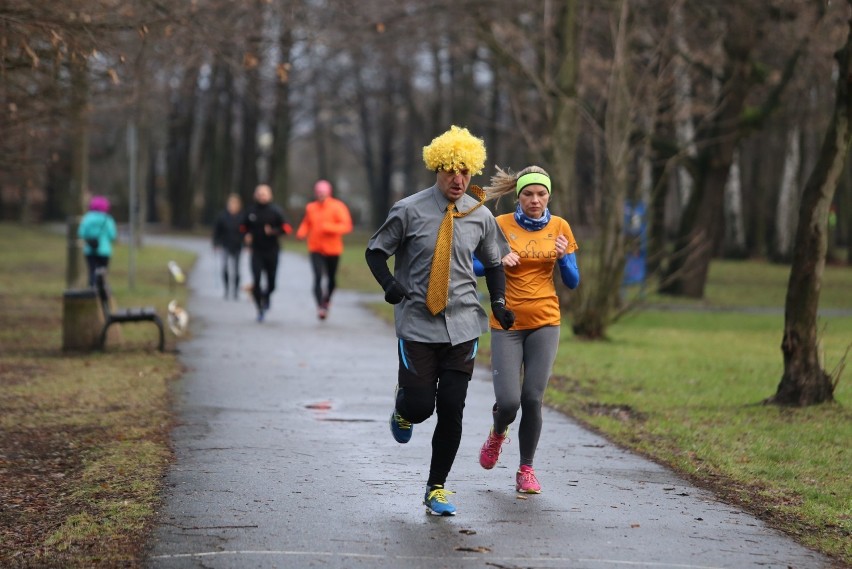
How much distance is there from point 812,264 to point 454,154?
16.8 ft

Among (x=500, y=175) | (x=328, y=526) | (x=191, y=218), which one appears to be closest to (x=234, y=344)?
(x=500, y=175)

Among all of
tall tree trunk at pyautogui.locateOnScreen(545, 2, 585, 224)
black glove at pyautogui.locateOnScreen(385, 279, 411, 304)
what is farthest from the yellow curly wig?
tall tree trunk at pyautogui.locateOnScreen(545, 2, 585, 224)

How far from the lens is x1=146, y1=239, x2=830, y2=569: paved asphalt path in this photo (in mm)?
5977

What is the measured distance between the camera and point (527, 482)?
7.39 meters

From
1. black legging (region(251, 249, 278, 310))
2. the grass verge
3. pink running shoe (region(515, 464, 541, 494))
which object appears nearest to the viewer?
the grass verge

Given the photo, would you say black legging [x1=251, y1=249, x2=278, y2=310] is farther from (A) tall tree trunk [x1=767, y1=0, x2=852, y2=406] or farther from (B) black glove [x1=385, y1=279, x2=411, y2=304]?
(B) black glove [x1=385, y1=279, x2=411, y2=304]

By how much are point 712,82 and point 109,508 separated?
28068 mm

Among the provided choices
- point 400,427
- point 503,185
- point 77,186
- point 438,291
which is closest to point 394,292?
point 438,291

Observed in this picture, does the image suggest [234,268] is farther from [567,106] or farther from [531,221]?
[531,221]

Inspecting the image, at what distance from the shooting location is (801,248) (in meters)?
11.0

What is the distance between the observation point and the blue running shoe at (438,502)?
671 centimetres

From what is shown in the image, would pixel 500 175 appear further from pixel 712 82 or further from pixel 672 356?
pixel 712 82

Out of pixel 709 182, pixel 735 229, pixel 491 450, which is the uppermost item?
pixel 709 182

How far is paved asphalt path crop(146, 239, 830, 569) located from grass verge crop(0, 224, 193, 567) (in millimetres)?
200
